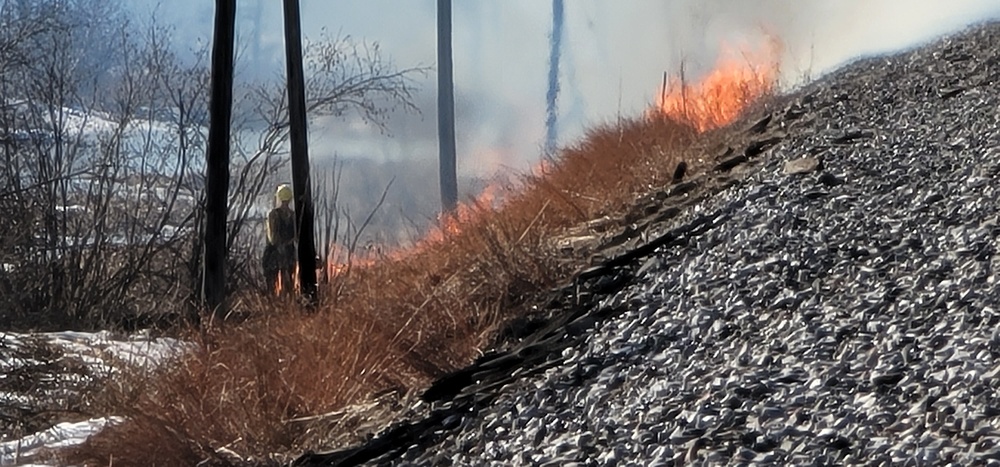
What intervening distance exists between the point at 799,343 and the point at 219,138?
745cm

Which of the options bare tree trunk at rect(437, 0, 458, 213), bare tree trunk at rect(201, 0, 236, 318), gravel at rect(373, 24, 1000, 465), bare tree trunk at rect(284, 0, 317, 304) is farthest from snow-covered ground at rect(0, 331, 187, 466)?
bare tree trunk at rect(437, 0, 458, 213)

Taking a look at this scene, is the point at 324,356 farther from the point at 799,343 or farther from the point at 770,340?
the point at 799,343

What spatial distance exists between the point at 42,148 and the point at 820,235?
66.7ft

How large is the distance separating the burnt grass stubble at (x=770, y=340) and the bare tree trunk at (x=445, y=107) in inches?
636

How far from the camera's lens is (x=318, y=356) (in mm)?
7000

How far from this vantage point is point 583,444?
5125 mm

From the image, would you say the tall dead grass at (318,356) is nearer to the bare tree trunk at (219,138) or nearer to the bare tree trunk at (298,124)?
the bare tree trunk at (298,124)

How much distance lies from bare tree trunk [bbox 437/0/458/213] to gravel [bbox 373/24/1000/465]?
16380 millimetres

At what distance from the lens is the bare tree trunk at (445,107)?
25328 mm

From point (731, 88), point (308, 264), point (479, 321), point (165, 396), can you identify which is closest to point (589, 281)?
point (479, 321)

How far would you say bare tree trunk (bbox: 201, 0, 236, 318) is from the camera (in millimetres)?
11633

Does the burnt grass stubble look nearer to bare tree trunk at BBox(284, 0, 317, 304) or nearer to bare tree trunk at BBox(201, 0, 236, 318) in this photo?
bare tree trunk at BBox(284, 0, 317, 304)

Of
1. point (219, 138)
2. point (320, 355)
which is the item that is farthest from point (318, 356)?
point (219, 138)

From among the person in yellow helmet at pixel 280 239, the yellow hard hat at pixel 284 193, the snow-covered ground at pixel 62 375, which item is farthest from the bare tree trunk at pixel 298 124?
the snow-covered ground at pixel 62 375
